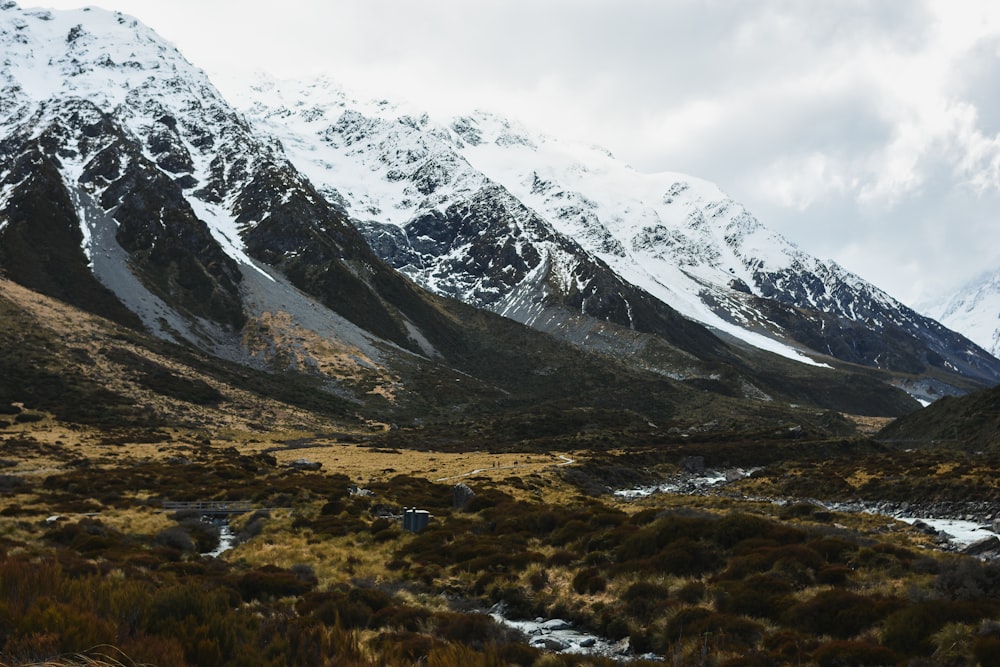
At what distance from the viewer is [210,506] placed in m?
→ 37.8

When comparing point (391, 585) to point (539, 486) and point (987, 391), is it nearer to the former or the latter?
point (539, 486)

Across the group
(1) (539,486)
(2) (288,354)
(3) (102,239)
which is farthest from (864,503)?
(3) (102,239)

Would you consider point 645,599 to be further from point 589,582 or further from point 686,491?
point 686,491

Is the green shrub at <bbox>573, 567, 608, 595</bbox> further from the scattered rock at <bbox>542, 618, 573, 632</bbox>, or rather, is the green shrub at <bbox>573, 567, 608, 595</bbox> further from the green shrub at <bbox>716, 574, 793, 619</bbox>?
the green shrub at <bbox>716, 574, 793, 619</bbox>

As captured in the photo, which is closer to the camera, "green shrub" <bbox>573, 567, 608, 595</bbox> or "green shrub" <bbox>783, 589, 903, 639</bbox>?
"green shrub" <bbox>783, 589, 903, 639</bbox>

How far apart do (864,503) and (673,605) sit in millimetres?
35307

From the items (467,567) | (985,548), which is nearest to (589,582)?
(467,567)

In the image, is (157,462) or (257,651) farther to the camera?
(157,462)

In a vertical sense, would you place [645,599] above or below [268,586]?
above

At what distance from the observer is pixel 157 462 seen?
200 feet

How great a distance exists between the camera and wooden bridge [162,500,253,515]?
1431 inches

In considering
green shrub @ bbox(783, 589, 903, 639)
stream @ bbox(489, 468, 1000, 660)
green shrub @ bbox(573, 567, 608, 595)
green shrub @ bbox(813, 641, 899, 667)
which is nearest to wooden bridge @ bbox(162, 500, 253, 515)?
stream @ bbox(489, 468, 1000, 660)

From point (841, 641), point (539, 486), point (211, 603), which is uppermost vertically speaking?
point (841, 641)

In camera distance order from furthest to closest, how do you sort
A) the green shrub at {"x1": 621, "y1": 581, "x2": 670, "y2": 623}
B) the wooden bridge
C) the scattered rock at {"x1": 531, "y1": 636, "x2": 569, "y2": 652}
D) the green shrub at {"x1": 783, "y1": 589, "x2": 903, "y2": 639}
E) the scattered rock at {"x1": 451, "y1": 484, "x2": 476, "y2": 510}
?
the scattered rock at {"x1": 451, "y1": 484, "x2": 476, "y2": 510}
the wooden bridge
the green shrub at {"x1": 621, "y1": 581, "x2": 670, "y2": 623}
the scattered rock at {"x1": 531, "y1": 636, "x2": 569, "y2": 652}
the green shrub at {"x1": 783, "y1": 589, "x2": 903, "y2": 639}
